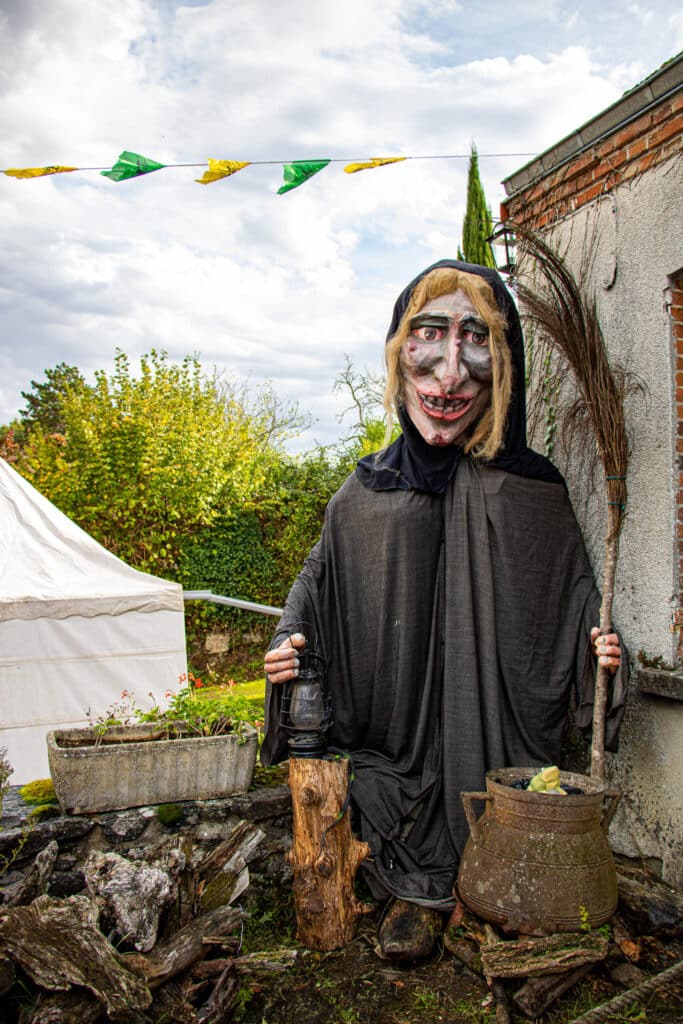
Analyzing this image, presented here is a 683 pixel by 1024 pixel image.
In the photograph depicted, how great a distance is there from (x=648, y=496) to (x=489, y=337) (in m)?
0.96

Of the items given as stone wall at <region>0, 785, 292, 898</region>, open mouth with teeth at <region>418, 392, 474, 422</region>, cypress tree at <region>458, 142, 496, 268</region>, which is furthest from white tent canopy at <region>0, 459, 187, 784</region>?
cypress tree at <region>458, 142, 496, 268</region>

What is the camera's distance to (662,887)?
135 inches

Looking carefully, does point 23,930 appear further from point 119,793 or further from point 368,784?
point 368,784

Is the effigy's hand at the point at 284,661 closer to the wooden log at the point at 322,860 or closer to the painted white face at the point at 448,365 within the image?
the wooden log at the point at 322,860

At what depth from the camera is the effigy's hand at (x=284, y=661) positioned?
3.41 metres

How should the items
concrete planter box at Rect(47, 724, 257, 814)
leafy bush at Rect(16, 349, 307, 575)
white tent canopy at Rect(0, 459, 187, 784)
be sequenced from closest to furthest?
concrete planter box at Rect(47, 724, 257, 814) → white tent canopy at Rect(0, 459, 187, 784) → leafy bush at Rect(16, 349, 307, 575)

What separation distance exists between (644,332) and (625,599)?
46.1 inches

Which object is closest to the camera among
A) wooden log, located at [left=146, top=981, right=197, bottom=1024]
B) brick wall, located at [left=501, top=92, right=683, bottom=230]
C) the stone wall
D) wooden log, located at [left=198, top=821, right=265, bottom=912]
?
wooden log, located at [left=146, top=981, right=197, bottom=1024]

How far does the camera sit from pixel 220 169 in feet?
14.4

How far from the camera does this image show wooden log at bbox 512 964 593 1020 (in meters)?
2.72

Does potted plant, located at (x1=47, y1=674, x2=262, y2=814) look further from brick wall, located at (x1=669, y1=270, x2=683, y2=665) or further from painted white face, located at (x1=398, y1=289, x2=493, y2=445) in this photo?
brick wall, located at (x1=669, y1=270, x2=683, y2=665)

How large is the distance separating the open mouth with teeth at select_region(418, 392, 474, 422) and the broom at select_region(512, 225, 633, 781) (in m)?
0.48

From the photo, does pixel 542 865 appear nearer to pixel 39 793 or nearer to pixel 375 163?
pixel 39 793

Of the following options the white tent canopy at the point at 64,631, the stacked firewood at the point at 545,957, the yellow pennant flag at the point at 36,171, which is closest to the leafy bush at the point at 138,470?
the white tent canopy at the point at 64,631
